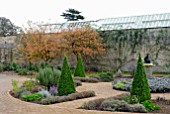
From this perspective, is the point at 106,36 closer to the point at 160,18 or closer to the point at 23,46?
the point at 160,18

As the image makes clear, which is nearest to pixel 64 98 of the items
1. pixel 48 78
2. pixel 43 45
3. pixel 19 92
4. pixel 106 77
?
pixel 19 92

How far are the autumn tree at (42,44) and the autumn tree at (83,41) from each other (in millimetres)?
659

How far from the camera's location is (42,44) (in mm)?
20750

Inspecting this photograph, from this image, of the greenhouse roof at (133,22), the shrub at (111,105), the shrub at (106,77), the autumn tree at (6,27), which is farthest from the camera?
the autumn tree at (6,27)

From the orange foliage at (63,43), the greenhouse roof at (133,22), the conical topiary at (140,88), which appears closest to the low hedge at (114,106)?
the conical topiary at (140,88)

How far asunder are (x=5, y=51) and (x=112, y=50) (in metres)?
10.8

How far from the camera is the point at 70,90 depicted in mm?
9352

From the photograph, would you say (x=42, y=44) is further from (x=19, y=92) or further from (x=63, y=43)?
(x=19, y=92)

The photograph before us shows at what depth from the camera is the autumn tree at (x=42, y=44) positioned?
20719mm

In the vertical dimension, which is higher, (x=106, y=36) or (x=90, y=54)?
(x=106, y=36)

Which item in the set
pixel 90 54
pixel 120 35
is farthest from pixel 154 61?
pixel 90 54

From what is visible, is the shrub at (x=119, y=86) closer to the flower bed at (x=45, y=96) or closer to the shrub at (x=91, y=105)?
the flower bed at (x=45, y=96)

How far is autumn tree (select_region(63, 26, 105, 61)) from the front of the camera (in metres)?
21.1

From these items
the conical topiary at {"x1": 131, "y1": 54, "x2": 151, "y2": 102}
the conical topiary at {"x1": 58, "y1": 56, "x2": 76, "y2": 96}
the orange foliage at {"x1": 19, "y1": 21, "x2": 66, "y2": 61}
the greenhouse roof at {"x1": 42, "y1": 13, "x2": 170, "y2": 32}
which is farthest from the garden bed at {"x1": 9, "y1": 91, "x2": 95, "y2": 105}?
the greenhouse roof at {"x1": 42, "y1": 13, "x2": 170, "y2": 32}
